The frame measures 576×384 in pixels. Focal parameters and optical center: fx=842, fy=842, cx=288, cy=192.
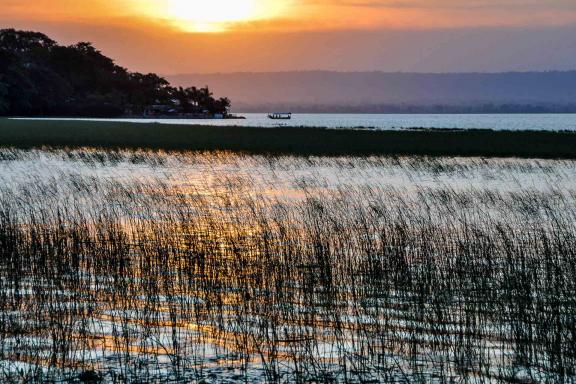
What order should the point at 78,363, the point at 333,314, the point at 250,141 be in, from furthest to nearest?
the point at 250,141
the point at 333,314
the point at 78,363

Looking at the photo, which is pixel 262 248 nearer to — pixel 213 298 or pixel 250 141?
pixel 213 298

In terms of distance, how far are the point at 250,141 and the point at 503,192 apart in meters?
34.7

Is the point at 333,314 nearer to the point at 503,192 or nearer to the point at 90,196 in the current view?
the point at 90,196

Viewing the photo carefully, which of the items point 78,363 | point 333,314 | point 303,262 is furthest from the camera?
point 303,262

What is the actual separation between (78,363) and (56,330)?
135 cm

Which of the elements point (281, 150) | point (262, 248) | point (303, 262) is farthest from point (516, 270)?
point (281, 150)

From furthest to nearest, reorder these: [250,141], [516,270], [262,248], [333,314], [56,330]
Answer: [250,141], [262,248], [516,270], [333,314], [56,330]

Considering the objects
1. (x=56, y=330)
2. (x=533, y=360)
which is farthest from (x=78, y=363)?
(x=533, y=360)

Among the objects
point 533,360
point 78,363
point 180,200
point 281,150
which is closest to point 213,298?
point 78,363

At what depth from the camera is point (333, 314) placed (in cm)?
1138

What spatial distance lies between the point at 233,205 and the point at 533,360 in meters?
16.7

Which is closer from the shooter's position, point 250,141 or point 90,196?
point 90,196

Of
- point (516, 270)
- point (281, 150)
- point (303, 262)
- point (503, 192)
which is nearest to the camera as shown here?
point (516, 270)

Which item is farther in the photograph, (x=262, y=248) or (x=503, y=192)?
(x=503, y=192)
